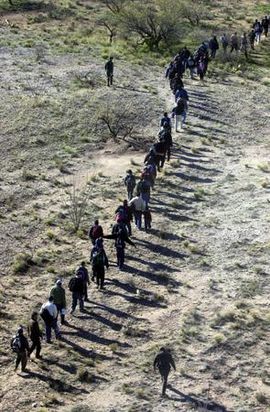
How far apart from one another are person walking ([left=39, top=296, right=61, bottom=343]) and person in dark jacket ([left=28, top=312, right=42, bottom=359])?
45 cm

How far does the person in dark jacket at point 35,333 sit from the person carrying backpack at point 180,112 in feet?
49.9

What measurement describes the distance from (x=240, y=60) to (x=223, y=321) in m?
25.0

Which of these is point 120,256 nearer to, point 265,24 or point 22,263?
point 22,263

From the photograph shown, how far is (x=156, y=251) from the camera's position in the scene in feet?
77.3

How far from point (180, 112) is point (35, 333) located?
15.7m

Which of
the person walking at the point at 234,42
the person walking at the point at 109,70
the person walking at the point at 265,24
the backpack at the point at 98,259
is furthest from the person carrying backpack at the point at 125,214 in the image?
the person walking at the point at 265,24

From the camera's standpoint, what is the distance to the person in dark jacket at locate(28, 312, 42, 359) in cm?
1803

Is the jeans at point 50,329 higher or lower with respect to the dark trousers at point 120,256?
lower

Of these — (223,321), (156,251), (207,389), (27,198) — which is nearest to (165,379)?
(207,389)

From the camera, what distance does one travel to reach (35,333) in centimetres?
1814

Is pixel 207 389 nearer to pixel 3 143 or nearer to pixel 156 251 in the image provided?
pixel 156 251

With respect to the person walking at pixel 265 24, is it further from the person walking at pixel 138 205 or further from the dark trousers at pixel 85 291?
the dark trousers at pixel 85 291

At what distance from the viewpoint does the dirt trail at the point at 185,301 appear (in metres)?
17.5

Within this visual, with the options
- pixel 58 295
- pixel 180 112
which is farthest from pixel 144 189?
pixel 180 112
